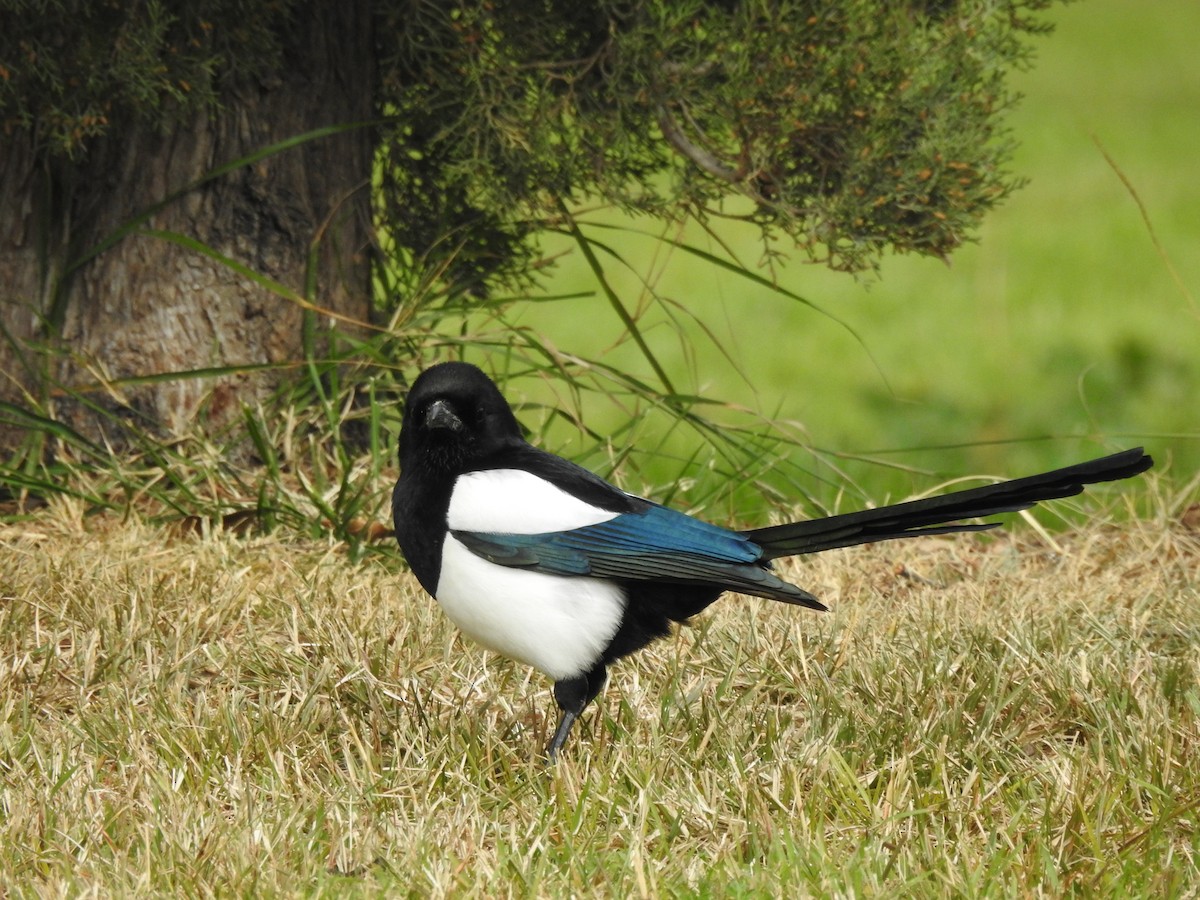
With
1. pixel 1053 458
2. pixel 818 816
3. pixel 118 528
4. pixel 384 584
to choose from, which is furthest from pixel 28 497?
pixel 1053 458

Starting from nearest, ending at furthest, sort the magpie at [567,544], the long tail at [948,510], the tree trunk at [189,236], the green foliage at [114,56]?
the long tail at [948,510] < the magpie at [567,544] < the green foliage at [114,56] < the tree trunk at [189,236]

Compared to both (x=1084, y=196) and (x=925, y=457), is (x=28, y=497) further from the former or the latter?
(x=1084, y=196)

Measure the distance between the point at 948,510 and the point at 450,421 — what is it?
904 mm

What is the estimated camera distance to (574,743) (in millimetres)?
2932

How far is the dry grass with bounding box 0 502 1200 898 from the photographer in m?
2.35

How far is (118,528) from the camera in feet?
13.5

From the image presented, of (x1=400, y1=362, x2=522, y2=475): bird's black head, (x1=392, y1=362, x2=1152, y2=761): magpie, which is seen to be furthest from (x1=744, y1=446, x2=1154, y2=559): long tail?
(x1=400, y1=362, x2=522, y2=475): bird's black head

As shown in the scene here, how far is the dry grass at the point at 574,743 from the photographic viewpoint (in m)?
2.35

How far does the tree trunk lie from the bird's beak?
5.25 feet

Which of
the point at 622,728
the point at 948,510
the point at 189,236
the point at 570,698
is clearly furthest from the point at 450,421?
the point at 189,236

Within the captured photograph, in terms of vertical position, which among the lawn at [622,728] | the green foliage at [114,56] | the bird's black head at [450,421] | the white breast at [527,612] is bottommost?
the lawn at [622,728]

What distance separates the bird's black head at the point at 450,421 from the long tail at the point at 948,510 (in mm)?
570

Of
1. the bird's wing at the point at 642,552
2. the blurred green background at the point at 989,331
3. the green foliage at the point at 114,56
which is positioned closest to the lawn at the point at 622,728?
the bird's wing at the point at 642,552

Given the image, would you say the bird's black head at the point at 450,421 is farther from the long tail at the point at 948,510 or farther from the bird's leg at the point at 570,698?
the long tail at the point at 948,510
